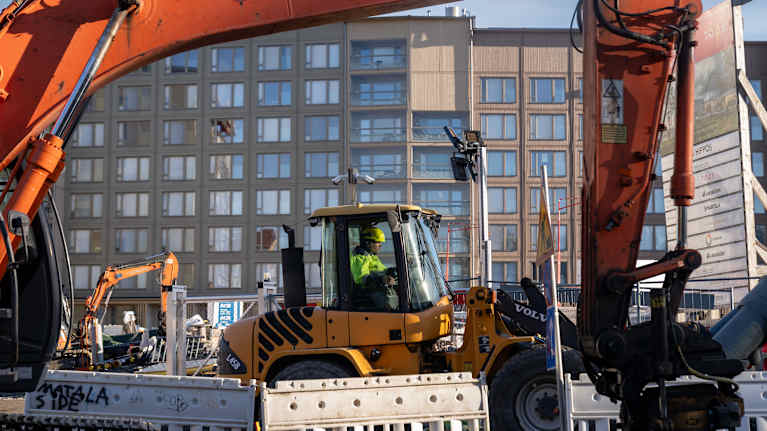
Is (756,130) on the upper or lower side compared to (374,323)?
upper

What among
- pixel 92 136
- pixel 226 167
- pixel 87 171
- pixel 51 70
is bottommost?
pixel 51 70

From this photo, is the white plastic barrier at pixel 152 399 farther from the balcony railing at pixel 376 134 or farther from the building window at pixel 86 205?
the building window at pixel 86 205

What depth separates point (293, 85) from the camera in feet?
190

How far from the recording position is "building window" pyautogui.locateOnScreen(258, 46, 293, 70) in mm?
58344

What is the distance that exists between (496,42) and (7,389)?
55.0 m

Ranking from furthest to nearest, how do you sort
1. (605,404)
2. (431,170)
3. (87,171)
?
1. (87,171)
2. (431,170)
3. (605,404)

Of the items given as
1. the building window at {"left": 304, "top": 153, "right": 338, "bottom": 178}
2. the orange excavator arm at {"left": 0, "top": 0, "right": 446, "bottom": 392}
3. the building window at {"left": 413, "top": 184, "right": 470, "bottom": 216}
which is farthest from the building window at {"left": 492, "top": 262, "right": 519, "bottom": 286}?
the orange excavator arm at {"left": 0, "top": 0, "right": 446, "bottom": 392}

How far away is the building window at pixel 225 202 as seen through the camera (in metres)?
57.7

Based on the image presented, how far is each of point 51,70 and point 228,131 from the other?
175 feet

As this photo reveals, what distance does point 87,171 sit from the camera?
58906mm

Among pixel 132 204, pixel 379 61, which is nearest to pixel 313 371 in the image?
pixel 379 61

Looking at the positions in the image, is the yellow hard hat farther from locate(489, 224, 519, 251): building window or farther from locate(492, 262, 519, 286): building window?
locate(492, 262, 519, 286): building window

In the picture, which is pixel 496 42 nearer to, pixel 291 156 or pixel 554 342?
pixel 291 156

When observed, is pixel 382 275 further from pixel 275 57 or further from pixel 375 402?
pixel 275 57
